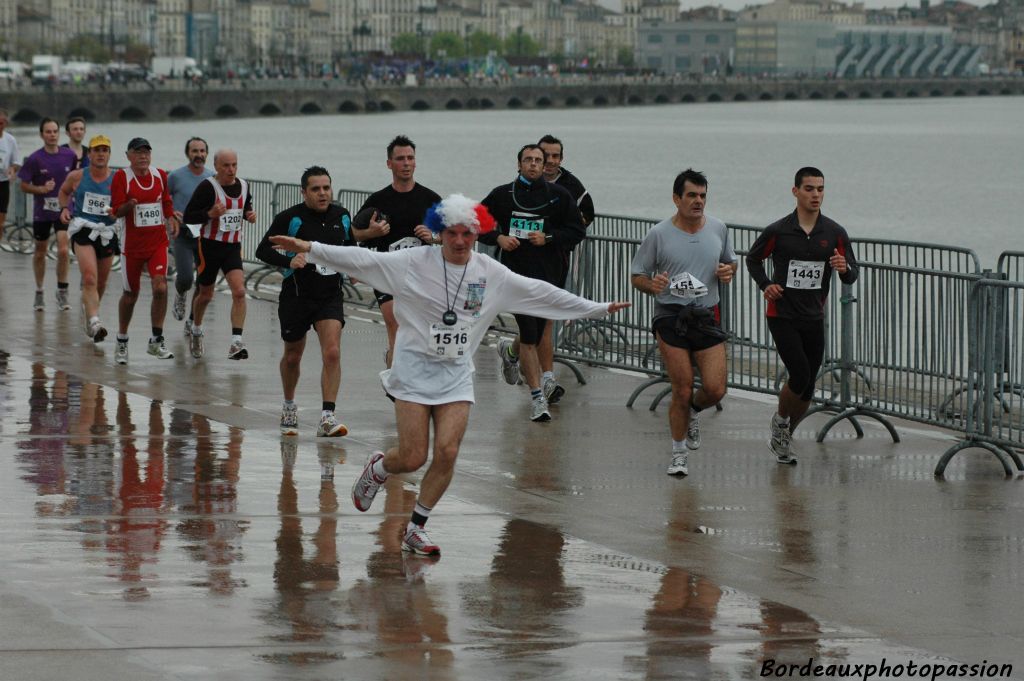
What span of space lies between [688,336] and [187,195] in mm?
6802

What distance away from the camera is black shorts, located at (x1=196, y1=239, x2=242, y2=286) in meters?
15.8

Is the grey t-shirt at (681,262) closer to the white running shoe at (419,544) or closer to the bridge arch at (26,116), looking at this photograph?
the white running shoe at (419,544)

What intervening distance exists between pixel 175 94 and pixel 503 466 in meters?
136

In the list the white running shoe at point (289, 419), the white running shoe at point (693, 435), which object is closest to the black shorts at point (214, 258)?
the white running shoe at point (289, 419)

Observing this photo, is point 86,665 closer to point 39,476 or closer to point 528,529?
point 528,529

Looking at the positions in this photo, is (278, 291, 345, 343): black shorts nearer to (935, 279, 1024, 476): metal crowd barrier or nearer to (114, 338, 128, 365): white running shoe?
(114, 338, 128, 365): white running shoe

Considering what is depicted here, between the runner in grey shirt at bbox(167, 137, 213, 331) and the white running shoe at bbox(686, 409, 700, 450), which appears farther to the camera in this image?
the runner in grey shirt at bbox(167, 137, 213, 331)

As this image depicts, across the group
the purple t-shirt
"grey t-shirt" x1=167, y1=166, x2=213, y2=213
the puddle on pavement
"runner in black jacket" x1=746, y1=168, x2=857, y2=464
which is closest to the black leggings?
"runner in black jacket" x1=746, y1=168, x2=857, y2=464

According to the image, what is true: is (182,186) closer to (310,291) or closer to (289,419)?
(310,291)

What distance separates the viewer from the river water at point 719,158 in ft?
227

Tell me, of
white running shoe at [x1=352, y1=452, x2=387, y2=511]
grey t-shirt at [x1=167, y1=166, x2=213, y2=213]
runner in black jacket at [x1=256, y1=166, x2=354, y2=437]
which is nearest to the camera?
white running shoe at [x1=352, y1=452, x2=387, y2=511]

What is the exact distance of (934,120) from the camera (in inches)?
7215

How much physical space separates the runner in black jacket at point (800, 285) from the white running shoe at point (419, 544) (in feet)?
11.2

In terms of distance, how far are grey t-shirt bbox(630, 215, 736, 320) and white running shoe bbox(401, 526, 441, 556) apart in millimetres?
2871
